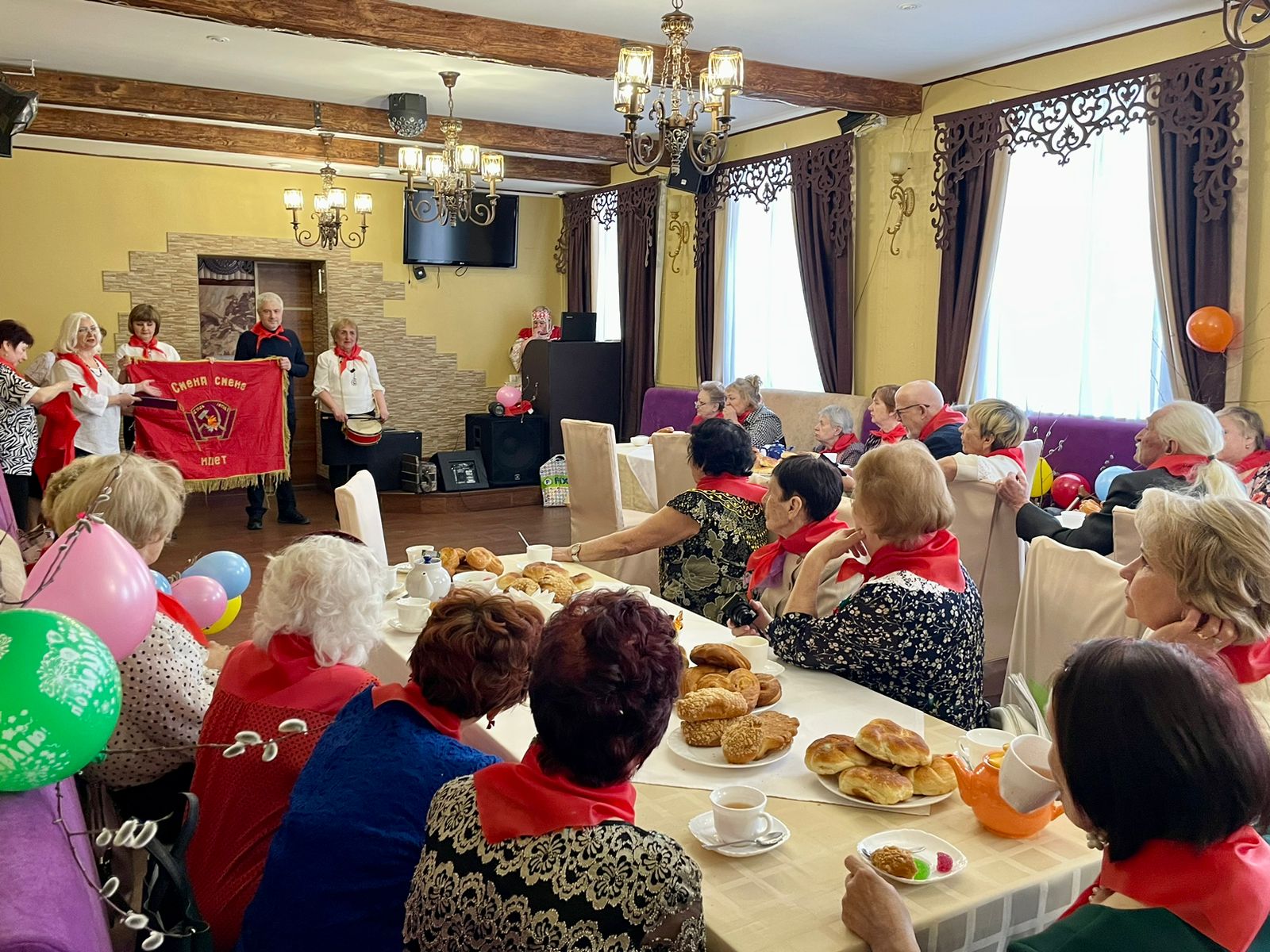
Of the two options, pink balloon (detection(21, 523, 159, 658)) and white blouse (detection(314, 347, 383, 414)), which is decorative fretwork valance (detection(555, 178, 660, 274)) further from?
pink balloon (detection(21, 523, 159, 658))

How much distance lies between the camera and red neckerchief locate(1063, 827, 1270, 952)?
3.39 feet

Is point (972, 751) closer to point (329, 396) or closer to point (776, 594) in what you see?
point (776, 594)

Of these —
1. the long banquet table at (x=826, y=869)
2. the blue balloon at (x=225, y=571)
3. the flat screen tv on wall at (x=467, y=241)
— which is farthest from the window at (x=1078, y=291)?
the flat screen tv on wall at (x=467, y=241)

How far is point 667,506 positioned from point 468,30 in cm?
323

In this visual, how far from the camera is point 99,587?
1.54 metres

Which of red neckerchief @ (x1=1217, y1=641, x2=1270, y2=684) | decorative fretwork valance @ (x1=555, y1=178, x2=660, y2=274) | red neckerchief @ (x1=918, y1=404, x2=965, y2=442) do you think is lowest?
red neckerchief @ (x1=1217, y1=641, x2=1270, y2=684)

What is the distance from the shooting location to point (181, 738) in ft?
6.49

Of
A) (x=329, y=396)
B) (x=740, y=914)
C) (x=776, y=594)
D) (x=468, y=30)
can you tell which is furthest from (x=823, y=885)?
(x=329, y=396)

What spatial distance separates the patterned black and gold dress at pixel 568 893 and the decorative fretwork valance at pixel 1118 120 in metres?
5.02

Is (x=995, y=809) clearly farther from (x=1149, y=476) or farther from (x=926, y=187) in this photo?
(x=926, y=187)

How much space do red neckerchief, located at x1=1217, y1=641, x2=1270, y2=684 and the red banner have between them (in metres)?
6.65

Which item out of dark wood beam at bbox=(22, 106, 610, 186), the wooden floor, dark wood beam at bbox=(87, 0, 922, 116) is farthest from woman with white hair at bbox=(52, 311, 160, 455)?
dark wood beam at bbox=(22, 106, 610, 186)

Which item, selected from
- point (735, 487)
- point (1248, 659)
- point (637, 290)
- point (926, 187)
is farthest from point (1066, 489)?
point (637, 290)

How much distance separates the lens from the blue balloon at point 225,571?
3236 millimetres
